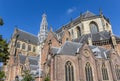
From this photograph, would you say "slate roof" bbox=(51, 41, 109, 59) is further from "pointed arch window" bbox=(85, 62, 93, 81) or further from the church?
"pointed arch window" bbox=(85, 62, 93, 81)

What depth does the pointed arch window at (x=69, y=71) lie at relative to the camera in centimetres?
2370

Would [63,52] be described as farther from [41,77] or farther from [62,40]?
[62,40]

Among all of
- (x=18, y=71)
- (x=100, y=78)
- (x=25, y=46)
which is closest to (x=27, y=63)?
(x=18, y=71)

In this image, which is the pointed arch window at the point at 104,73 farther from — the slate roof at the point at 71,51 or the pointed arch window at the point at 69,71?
the pointed arch window at the point at 69,71

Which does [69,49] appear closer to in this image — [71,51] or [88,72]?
[71,51]

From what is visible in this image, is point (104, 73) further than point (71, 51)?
Yes

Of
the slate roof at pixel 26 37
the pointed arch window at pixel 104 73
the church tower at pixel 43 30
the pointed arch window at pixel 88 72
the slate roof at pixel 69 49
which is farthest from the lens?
the church tower at pixel 43 30

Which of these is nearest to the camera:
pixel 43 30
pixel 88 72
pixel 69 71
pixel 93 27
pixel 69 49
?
pixel 69 71

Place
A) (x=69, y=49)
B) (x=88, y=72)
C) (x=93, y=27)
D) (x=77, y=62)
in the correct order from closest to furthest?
(x=77, y=62) → (x=88, y=72) → (x=69, y=49) → (x=93, y=27)

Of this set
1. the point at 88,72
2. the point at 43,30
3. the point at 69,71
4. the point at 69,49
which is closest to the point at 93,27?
the point at 43,30

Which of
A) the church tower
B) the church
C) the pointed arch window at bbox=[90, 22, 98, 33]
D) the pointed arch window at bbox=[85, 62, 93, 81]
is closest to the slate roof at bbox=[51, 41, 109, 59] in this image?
the church

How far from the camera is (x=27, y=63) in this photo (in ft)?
108

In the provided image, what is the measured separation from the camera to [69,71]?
953 inches

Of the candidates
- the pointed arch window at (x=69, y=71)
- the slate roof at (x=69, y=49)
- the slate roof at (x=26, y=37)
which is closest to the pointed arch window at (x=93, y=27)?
the slate roof at (x=69, y=49)
